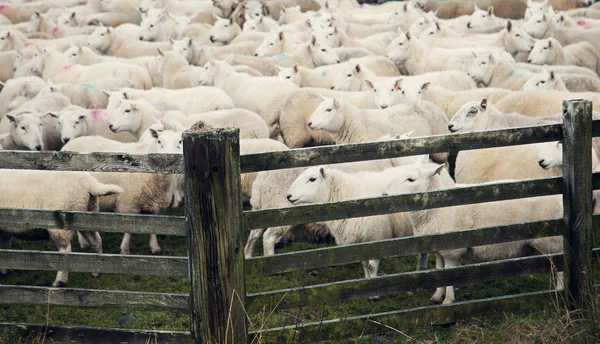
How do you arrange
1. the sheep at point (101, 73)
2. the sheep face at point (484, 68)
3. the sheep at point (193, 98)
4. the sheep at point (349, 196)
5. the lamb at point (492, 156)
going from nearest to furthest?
the sheep at point (349, 196) < the lamb at point (492, 156) < the sheep at point (193, 98) < the sheep face at point (484, 68) < the sheep at point (101, 73)

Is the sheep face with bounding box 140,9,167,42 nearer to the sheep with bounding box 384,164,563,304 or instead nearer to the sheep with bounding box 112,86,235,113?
the sheep with bounding box 112,86,235,113

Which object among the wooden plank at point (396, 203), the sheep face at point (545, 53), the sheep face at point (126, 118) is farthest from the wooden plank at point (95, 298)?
the sheep face at point (545, 53)

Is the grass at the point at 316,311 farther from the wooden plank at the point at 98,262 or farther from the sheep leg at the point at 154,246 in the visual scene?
the wooden plank at the point at 98,262

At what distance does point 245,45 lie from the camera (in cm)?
1548

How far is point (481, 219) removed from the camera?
19.7 ft

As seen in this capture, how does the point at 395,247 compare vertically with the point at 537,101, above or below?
above

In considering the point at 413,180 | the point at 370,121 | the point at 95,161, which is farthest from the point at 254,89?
the point at 95,161

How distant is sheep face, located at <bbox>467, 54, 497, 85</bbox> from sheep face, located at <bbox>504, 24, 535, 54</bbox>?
8.44 feet

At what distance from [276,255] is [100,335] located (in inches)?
40.9

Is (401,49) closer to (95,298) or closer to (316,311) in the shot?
(316,311)

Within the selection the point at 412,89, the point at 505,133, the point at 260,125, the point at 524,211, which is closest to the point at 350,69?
the point at 412,89

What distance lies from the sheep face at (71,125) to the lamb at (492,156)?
14.8 ft

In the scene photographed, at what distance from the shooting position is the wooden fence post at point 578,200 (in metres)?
4.48

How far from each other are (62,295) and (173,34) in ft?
53.1
